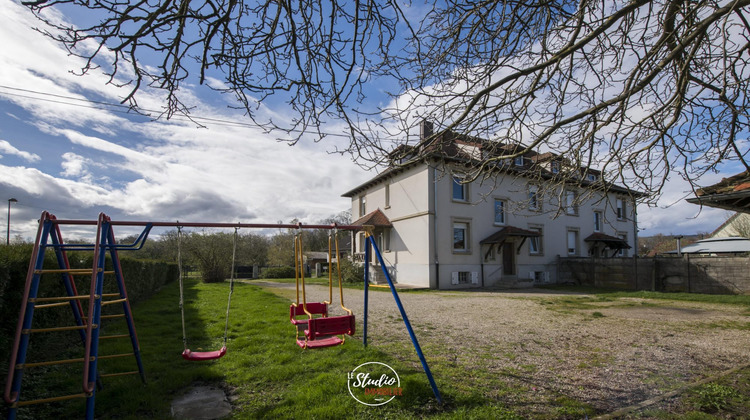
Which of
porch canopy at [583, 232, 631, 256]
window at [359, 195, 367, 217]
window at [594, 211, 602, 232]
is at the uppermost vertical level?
window at [359, 195, 367, 217]

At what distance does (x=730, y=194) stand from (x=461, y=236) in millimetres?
14859

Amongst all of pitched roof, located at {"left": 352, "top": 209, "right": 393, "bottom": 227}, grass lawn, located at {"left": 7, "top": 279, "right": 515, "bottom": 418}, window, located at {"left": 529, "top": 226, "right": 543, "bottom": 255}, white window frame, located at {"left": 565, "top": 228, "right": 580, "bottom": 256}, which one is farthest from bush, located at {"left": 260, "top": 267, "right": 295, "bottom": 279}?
grass lawn, located at {"left": 7, "top": 279, "right": 515, "bottom": 418}

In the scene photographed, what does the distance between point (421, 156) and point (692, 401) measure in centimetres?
368

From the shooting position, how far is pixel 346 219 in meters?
53.0

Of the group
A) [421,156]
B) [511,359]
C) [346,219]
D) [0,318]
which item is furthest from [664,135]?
[346,219]

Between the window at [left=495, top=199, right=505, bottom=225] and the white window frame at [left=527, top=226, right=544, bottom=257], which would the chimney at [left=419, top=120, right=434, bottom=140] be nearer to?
the window at [left=495, top=199, right=505, bottom=225]

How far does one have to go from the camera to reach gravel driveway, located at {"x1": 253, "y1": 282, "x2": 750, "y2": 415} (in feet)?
14.4

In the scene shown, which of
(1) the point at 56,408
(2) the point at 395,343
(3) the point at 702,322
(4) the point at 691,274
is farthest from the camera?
(4) the point at 691,274

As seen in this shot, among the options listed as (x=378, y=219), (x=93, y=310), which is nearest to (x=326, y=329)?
(x=93, y=310)

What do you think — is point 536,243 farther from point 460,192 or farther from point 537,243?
point 460,192

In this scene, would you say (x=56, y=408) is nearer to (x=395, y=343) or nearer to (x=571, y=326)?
(x=395, y=343)

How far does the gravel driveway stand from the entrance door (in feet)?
33.3

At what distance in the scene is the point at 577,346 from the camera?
21.0 feet

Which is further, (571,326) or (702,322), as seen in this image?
(702,322)
